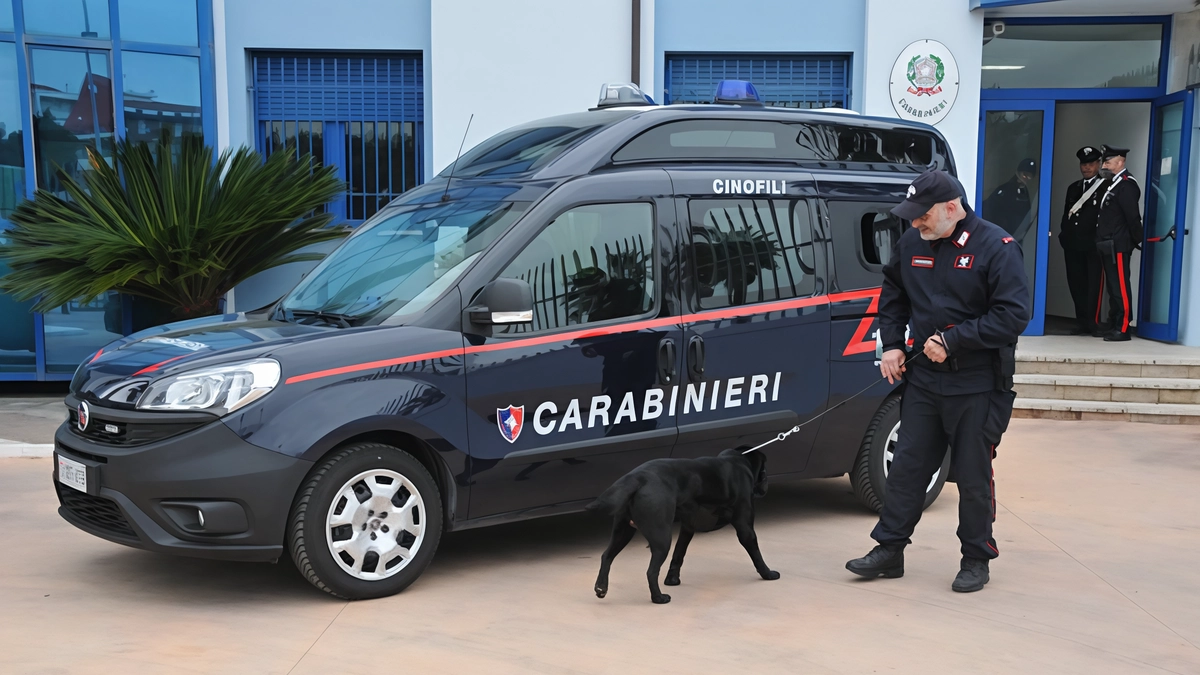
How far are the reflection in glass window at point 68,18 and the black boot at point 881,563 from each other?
8.28m

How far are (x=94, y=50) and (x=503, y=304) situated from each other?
23.3 ft

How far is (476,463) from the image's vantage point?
4.94 meters

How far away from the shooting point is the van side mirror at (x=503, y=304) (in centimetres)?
479

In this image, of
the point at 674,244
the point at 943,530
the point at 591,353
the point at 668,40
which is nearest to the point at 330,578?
the point at 591,353

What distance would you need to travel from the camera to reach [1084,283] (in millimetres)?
12500

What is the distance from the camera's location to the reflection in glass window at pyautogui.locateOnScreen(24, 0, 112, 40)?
992 centimetres

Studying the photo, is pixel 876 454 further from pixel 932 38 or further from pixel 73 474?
pixel 932 38

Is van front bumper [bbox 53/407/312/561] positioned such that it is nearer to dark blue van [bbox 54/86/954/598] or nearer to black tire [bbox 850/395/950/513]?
dark blue van [bbox 54/86/954/598]

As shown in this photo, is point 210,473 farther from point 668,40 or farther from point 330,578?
point 668,40

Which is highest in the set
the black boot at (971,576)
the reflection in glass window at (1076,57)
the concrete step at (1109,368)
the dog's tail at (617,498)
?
the reflection in glass window at (1076,57)

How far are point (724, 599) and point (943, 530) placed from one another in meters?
1.79

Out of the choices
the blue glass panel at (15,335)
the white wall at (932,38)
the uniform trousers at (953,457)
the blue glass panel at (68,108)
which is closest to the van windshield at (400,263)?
the uniform trousers at (953,457)

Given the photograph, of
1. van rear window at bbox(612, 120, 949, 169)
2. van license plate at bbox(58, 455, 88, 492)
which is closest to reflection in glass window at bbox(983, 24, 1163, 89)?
van rear window at bbox(612, 120, 949, 169)

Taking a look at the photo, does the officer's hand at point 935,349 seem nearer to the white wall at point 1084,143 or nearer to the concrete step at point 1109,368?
the concrete step at point 1109,368
